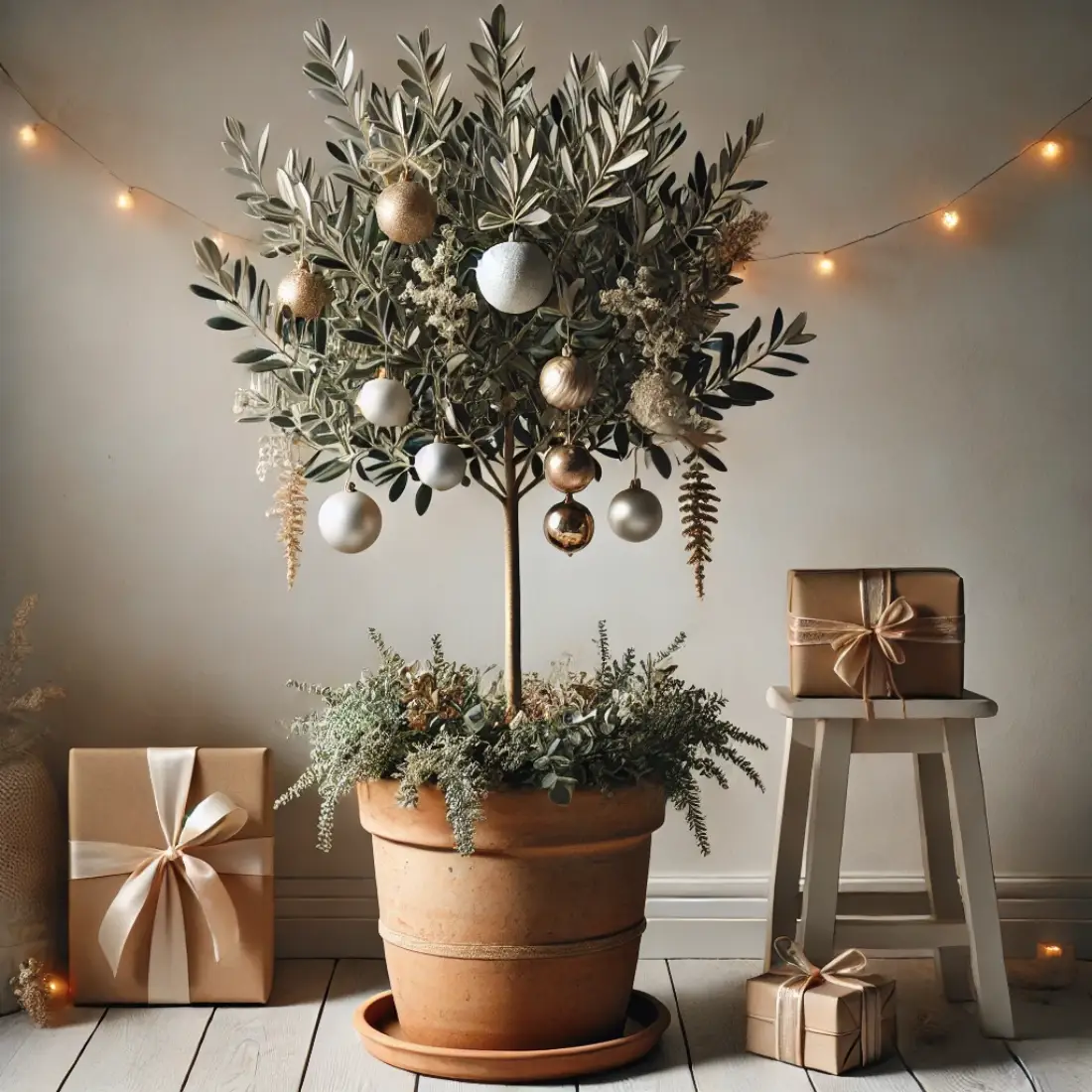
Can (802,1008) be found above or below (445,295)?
below

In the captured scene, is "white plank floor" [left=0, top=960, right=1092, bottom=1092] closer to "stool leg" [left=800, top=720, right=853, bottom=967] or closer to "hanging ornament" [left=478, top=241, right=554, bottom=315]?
"stool leg" [left=800, top=720, right=853, bottom=967]

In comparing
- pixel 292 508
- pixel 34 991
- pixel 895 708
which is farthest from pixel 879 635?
pixel 34 991

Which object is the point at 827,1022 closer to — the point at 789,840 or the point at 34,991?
the point at 789,840

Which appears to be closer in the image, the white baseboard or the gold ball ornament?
the gold ball ornament

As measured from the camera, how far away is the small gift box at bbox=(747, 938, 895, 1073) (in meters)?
1.89

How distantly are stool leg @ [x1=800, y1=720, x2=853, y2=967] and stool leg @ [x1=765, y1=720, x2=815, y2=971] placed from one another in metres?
0.09

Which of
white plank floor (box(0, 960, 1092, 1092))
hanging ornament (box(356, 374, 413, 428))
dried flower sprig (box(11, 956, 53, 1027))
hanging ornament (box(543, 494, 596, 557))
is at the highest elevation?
hanging ornament (box(356, 374, 413, 428))

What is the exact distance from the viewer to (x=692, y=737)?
1.93m

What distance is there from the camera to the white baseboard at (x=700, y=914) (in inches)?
95.1

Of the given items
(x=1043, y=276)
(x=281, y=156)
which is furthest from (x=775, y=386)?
(x=281, y=156)

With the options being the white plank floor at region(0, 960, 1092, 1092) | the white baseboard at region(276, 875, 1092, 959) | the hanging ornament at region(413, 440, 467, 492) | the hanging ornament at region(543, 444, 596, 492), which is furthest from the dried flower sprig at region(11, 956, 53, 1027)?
the hanging ornament at region(543, 444, 596, 492)

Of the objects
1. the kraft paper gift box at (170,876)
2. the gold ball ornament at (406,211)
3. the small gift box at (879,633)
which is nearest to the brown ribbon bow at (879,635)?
the small gift box at (879,633)

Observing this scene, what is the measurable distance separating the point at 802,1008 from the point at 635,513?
774 mm

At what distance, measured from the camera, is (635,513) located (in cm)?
191
